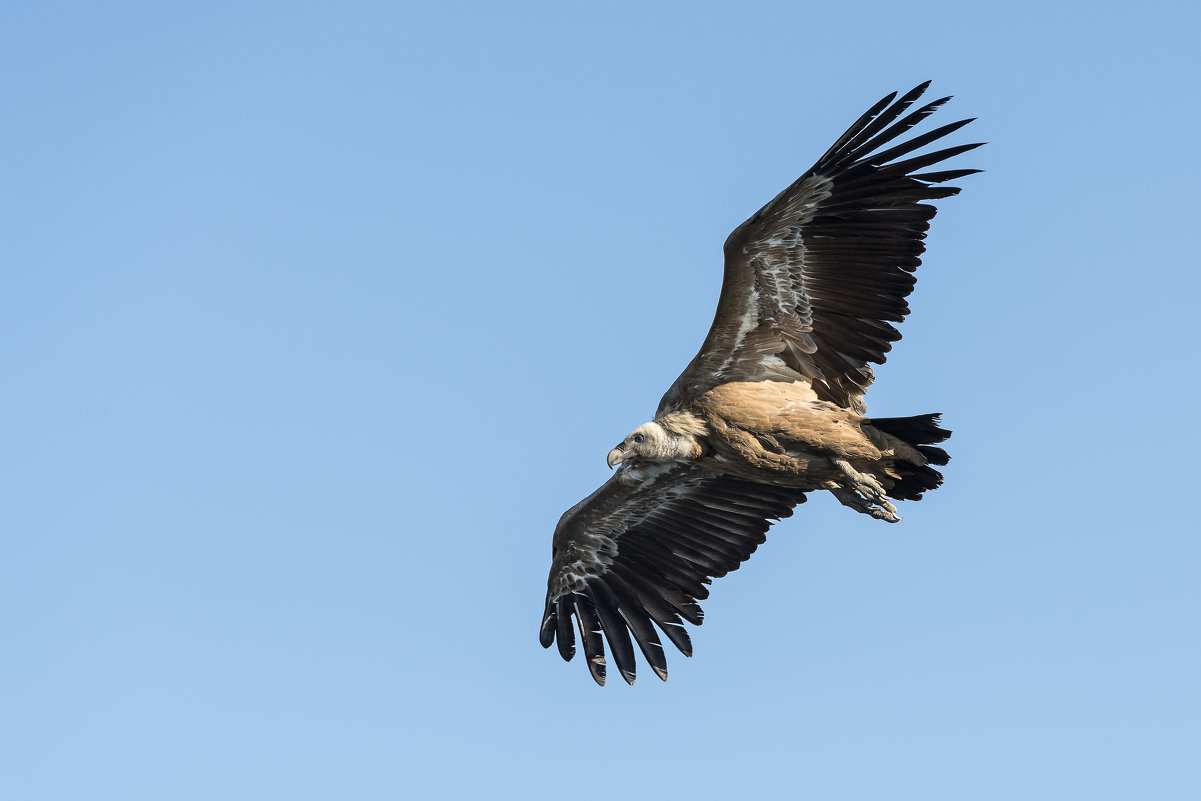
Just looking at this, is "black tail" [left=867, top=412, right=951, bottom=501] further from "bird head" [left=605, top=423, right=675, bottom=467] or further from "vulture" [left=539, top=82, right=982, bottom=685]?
"bird head" [left=605, top=423, right=675, bottom=467]

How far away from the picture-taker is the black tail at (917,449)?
42.8 feet

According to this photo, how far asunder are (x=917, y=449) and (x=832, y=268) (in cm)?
182

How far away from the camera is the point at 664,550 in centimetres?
1557

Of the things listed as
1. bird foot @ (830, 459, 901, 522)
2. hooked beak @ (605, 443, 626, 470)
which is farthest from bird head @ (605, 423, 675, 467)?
bird foot @ (830, 459, 901, 522)

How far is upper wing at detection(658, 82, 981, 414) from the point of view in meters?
12.8

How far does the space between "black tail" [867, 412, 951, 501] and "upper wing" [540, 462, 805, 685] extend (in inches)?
80.4

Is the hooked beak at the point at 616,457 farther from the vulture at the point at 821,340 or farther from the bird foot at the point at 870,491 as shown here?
the bird foot at the point at 870,491

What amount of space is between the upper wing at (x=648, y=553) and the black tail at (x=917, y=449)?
6.70 feet

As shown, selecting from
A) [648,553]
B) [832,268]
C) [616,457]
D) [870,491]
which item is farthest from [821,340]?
[648,553]

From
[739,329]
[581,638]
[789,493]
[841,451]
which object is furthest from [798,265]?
[581,638]

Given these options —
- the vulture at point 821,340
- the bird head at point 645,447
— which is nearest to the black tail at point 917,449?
the vulture at point 821,340

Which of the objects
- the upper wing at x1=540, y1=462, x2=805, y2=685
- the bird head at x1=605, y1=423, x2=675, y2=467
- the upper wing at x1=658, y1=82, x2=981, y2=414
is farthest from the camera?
the upper wing at x1=540, y1=462, x2=805, y2=685

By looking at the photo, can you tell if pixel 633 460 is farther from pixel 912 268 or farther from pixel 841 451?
pixel 912 268

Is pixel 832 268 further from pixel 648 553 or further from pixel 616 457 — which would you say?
pixel 648 553
